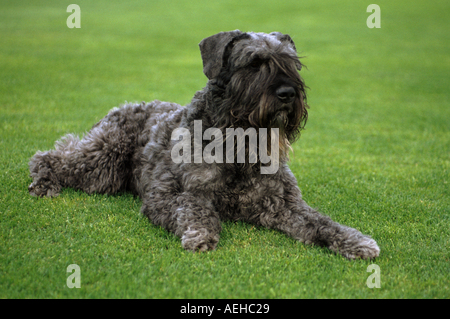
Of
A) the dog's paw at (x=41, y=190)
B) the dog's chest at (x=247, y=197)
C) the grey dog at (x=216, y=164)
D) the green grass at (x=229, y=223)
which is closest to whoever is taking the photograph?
the green grass at (x=229, y=223)

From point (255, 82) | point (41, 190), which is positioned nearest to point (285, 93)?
point (255, 82)

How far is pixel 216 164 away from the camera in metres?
4.63

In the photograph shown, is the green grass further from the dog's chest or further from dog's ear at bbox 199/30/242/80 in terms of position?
dog's ear at bbox 199/30/242/80

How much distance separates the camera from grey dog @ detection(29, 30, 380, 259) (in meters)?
4.22

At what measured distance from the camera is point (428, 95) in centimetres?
1382

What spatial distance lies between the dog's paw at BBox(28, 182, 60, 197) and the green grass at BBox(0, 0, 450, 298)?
101mm

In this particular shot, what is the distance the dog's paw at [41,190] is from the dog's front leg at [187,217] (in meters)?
1.32

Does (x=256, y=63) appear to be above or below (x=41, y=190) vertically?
above

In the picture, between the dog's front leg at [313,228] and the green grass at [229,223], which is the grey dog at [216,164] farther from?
the green grass at [229,223]

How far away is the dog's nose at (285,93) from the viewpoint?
4086 mm

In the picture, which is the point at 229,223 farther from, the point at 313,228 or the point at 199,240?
the point at 313,228

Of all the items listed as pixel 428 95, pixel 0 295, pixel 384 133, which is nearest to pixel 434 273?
pixel 0 295

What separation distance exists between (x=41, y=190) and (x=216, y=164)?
7.64 feet

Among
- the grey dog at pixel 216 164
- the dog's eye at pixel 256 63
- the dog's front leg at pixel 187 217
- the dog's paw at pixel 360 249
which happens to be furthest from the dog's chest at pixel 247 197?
the dog's eye at pixel 256 63
